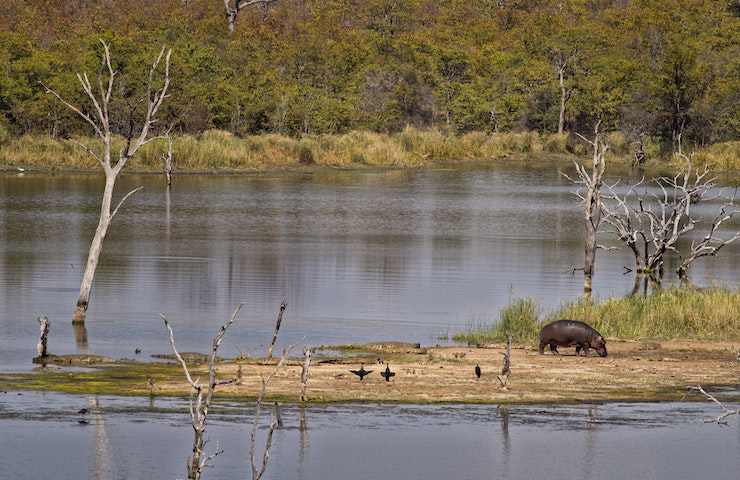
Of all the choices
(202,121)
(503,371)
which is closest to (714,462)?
(503,371)

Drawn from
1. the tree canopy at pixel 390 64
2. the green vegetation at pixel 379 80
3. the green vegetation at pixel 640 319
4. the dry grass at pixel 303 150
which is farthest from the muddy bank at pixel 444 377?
the tree canopy at pixel 390 64

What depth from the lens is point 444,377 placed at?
944 inches

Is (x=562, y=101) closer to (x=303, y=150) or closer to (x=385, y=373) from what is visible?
(x=303, y=150)

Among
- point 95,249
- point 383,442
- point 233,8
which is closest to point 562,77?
point 233,8

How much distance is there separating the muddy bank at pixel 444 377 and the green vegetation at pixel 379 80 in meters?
51.1

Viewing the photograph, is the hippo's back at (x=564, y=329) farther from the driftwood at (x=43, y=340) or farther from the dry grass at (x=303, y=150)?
the dry grass at (x=303, y=150)

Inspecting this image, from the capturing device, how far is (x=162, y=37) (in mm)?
92750

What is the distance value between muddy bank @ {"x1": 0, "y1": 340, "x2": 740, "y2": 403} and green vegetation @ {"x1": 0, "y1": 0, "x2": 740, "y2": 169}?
51.1 meters

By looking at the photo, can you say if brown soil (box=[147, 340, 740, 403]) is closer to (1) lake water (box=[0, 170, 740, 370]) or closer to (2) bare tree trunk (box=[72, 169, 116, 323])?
(1) lake water (box=[0, 170, 740, 370])

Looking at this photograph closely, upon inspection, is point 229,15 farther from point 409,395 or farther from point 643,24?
point 409,395

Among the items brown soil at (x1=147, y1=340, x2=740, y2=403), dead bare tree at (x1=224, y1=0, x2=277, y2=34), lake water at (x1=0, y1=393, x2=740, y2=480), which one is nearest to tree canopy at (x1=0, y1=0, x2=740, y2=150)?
dead bare tree at (x1=224, y1=0, x2=277, y2=34)

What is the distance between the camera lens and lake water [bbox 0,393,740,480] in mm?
18797

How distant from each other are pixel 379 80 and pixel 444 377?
78.6 m

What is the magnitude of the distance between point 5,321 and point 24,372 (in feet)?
21.4
